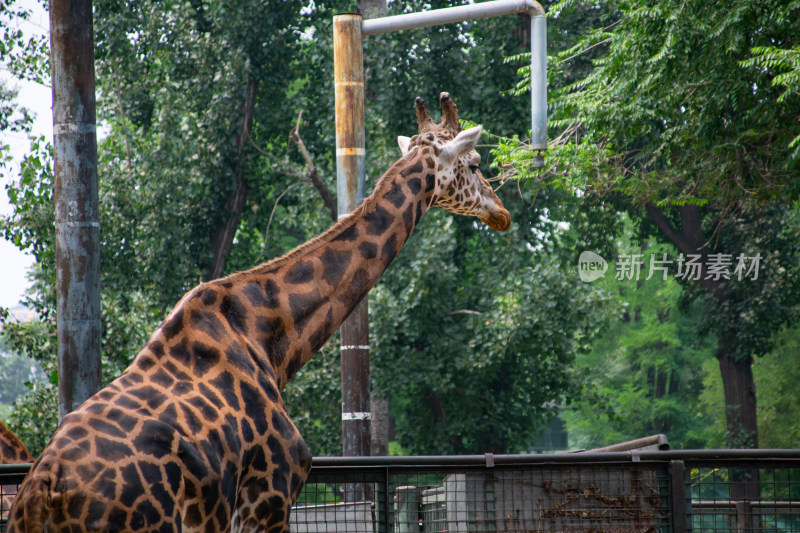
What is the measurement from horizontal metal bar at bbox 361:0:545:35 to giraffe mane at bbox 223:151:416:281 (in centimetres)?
265

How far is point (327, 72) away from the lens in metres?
19.2

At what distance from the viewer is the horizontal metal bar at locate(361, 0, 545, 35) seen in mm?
8156

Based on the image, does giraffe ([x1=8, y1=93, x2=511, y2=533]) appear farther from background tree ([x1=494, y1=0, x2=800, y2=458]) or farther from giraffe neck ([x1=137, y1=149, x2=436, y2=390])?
background tree ([x1=494, y1=0, x2=800, y2=458])

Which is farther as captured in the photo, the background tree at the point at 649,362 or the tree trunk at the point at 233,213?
the background tree at the point at 649,362

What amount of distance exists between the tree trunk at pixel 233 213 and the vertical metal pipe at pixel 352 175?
1232 cm

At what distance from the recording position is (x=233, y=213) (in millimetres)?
20203

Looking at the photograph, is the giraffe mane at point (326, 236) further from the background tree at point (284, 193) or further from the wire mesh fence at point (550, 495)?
the background tree at point (284, 193)

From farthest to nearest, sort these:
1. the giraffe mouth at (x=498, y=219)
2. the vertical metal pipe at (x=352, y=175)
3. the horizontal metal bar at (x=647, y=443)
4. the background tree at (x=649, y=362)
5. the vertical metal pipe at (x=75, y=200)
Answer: the background tree at (x=649, y=362) → the vertical metal pipe at (x=352, y=175) → the giraffe mouth at (x=498, y=219) → the vertical metal pipe at (x=75, y=200) → the horizontal metal bar at (x=647, y=443)

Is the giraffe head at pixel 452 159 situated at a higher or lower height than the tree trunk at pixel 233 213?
lower

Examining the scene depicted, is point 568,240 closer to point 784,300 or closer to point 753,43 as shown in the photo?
point 784,300

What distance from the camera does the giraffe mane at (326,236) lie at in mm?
5100

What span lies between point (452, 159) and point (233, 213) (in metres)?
14.7

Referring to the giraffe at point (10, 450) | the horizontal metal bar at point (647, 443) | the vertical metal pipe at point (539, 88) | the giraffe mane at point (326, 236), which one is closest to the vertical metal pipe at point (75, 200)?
the giraffe at point (10, 450)

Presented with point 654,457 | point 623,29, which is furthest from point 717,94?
point 654,457
